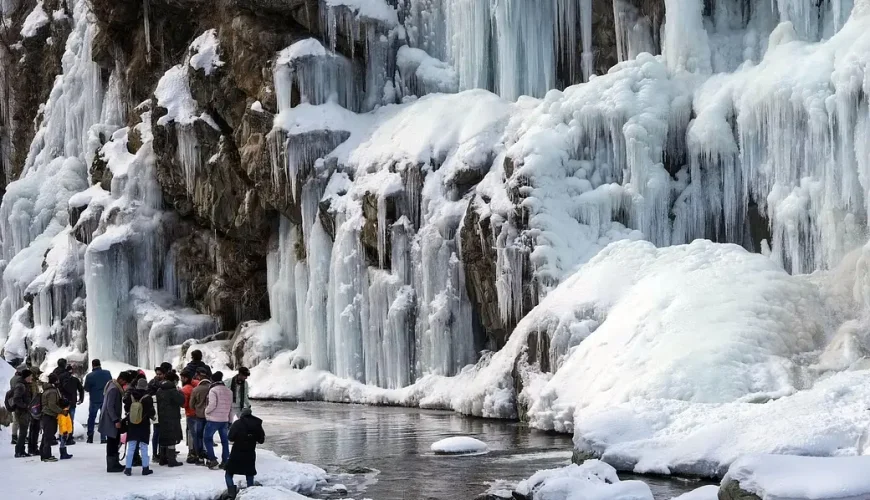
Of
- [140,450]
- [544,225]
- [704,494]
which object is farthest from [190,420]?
[544,225]

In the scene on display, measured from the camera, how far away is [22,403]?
61.0 feet

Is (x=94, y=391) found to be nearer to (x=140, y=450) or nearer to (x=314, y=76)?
(x=140, y=450)

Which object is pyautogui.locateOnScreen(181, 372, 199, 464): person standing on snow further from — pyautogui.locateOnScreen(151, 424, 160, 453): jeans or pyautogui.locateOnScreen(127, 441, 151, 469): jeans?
pyautogui.locateOnScreen(127, 441, 151, 469): jeans

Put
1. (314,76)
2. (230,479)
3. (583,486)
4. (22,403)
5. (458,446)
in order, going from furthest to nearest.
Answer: (314,76), (458,446), (22,403), (583,486), (230,479)

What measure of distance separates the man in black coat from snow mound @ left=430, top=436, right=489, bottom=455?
6285 mm

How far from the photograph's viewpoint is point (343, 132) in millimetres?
38000

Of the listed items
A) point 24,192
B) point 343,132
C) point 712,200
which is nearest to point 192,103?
point 343,132

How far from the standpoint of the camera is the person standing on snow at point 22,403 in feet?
60.9

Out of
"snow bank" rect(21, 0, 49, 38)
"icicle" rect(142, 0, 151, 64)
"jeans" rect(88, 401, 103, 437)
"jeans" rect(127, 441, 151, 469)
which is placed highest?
"snow bank" rect(21, 0, 49, 38)

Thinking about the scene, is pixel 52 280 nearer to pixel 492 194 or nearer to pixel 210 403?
pixel 492 194

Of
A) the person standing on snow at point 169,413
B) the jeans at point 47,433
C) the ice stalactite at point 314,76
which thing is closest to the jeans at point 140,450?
the person standing on snow at point 169,413

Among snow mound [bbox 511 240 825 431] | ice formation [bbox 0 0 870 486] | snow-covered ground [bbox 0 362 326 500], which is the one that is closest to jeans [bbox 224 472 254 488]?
snow-covered ground [bbox 0 362 326 500]

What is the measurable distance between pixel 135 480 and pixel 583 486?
6373 millimetres

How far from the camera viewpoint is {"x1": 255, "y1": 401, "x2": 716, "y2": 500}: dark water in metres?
16.8
